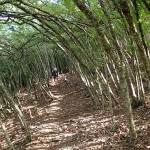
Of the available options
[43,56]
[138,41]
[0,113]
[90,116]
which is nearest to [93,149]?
[138,41]

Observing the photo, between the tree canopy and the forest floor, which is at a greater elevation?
the tree canopy

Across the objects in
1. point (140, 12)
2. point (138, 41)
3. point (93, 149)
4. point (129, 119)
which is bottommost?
point (93, 149)

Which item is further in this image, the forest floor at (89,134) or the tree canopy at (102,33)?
the forest floor at (89,134)

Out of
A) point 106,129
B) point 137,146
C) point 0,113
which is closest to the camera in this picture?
point 137,146

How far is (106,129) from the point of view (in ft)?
32.6

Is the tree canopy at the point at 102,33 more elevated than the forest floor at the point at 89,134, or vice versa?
the tree canopy at the point at 102,33

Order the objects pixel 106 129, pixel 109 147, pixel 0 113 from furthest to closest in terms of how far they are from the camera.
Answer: pixel 0 113
pixel 106 129
pixel 109 147

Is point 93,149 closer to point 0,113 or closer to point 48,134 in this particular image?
point 48,134

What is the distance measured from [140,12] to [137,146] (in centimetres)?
335

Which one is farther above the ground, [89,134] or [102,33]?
[102,33]

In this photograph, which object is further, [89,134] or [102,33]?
[89,134]

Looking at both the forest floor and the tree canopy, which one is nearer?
the tree canopy

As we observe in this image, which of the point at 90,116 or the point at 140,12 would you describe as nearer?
the point at 140,12

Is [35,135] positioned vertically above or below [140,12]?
below
